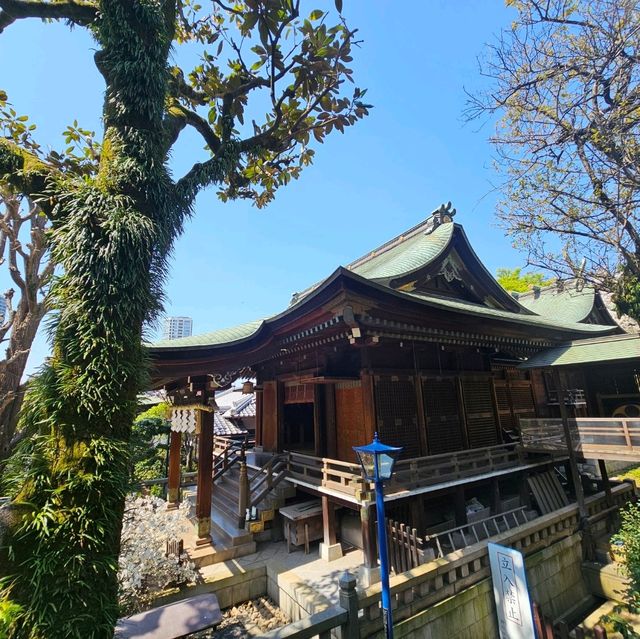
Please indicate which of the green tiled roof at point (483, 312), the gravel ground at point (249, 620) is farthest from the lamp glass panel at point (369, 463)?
the gravel ground at point (249, 620)

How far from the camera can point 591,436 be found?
8844mm

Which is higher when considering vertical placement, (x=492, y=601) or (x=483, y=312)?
(x=483, y=312)

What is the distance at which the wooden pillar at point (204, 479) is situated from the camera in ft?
26.1

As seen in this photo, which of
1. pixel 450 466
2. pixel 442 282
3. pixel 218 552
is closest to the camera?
pixel 218 552

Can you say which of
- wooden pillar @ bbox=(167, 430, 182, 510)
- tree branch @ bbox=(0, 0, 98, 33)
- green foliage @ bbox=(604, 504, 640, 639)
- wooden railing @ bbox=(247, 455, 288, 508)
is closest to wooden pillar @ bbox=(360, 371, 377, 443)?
wooden railing @ bbox=(247, 455, 288, 508)

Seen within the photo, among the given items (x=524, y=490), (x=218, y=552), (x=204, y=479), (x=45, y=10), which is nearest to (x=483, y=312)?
(x=524, y=490)

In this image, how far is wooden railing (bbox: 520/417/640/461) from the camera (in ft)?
26.6

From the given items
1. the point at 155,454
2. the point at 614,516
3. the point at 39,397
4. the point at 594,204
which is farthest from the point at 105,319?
the point at 155,454

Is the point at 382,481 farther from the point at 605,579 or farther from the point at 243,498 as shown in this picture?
the point at 605,579

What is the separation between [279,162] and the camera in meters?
7.31

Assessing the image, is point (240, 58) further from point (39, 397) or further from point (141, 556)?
point (141, 556)

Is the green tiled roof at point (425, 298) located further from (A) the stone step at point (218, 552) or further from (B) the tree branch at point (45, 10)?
(B) the tree branch at point (45, 10)

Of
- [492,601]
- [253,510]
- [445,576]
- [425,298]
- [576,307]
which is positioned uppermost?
[576,307]

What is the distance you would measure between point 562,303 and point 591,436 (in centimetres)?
1221
